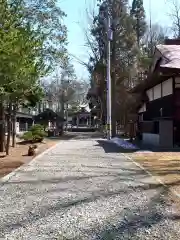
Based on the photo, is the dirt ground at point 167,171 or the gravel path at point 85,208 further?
the dirt ground at point 167,171

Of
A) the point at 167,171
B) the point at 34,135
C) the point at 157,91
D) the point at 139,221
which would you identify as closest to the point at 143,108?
the point at 157,91

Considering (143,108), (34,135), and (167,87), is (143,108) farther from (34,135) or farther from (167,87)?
(167,87)

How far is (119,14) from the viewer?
50625mm

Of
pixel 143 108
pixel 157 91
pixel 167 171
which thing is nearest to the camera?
pixel 167 171

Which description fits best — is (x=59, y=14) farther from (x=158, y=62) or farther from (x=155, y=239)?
(x=155, y=239)

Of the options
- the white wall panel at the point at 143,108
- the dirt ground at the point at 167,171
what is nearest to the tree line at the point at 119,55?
the white wall panel at the point at 143,108

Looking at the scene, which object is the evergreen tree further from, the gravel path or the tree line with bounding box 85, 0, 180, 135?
the gravel path

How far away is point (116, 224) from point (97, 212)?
0.88 metres

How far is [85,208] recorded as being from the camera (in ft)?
26.1

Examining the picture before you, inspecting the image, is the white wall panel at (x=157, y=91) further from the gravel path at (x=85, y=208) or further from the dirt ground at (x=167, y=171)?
the gravel path at (x=85, y=208)

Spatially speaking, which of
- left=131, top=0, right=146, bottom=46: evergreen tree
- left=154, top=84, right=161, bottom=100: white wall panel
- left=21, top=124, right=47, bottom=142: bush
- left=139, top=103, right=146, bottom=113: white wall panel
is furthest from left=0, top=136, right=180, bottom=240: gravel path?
left=131, top=0, right=146, bottom=46: evergreen tree

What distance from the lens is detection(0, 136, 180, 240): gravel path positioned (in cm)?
629

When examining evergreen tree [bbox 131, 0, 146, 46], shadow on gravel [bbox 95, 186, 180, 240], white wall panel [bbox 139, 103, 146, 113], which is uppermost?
evergreen tree [bbox 131, 0, 146, 46]

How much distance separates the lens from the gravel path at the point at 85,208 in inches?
248
